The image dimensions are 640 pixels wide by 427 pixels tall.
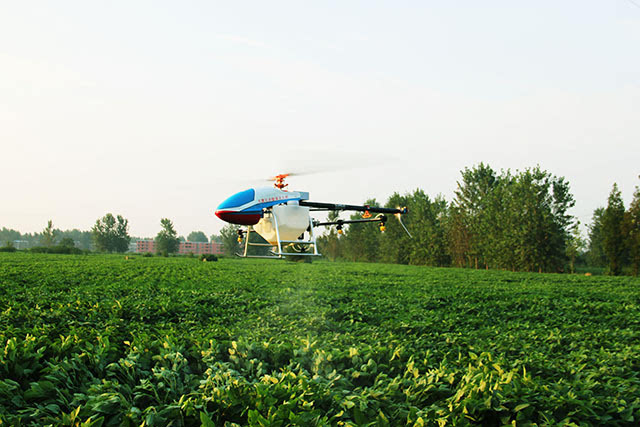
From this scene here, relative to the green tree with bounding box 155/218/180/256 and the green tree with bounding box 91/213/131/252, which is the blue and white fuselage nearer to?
the green tree with bounding box 155/218/180/256

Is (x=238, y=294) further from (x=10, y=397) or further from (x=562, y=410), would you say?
(x=562, y=410)

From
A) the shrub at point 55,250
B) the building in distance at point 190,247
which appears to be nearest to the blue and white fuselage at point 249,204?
the shrub at point 55,250

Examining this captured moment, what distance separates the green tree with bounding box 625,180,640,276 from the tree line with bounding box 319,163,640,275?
0.22 feet

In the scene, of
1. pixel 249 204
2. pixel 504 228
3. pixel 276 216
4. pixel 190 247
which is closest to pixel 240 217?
pixel 249 204

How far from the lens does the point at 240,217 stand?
23.7 feet

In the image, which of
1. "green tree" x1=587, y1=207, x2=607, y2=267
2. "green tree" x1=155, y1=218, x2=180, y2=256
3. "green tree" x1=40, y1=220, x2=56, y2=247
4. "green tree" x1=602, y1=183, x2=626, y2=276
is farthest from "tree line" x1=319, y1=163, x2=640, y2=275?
"green tree" x1=40, y1=220, x2=56, y2=247

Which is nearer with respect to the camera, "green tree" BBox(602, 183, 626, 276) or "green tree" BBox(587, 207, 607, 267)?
"green tree" BBox(602, 183, 626, 276)

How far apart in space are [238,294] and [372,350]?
27.6ft

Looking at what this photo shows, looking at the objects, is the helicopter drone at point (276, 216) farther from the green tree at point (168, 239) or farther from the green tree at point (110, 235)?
the green tree at point (110, 235)

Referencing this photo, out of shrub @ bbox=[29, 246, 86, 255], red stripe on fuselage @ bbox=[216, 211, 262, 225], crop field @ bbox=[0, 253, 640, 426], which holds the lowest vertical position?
crop field @ bbox=[0, 253, 640, 426]

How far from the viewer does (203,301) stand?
1218 centimetres

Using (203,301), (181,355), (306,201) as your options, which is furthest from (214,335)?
(203,301)

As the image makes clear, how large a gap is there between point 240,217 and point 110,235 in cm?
6765

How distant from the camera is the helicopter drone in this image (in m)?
7.14
